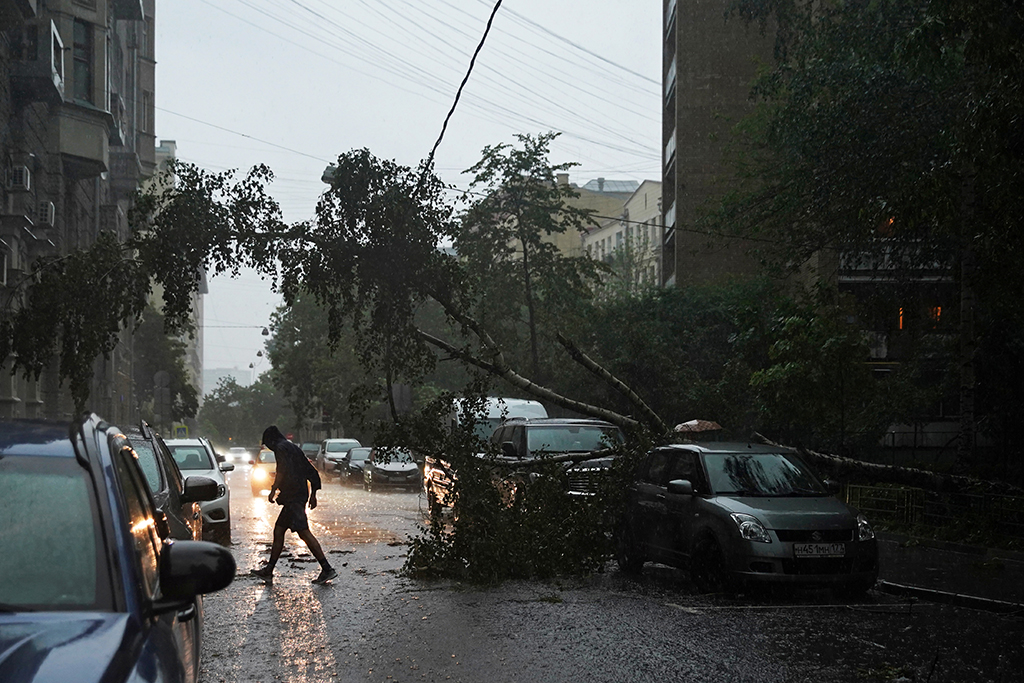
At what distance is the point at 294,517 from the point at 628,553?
3811 mm

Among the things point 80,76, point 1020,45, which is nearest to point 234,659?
point 1020,45

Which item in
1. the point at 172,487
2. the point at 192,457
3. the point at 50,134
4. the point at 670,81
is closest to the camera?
the point at 172,487

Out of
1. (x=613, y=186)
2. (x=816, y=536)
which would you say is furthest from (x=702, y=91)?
(x=613, y=186)

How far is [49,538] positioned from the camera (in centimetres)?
403

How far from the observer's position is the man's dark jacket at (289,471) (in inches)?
549

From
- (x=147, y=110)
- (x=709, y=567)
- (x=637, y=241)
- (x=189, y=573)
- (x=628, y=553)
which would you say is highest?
(x=147, y=110)

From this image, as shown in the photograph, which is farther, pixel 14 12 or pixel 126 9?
pixel 126 9

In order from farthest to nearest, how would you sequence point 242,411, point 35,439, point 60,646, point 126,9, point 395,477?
1. point 242,411
2. point 126,9
3. point 395,477
4. point 35,439
5. point 60,646

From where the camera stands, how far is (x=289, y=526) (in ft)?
45.9

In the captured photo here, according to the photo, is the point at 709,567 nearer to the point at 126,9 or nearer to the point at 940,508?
the point at 940,508

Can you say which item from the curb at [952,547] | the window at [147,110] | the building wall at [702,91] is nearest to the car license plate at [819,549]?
the curb at [952,547]

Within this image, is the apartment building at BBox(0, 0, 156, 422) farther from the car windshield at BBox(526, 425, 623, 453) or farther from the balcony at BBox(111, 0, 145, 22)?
the car windshield at BBox(526, 425, 623, 453)

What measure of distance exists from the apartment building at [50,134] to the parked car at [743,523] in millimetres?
11065

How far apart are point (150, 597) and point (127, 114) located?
54241 mm
